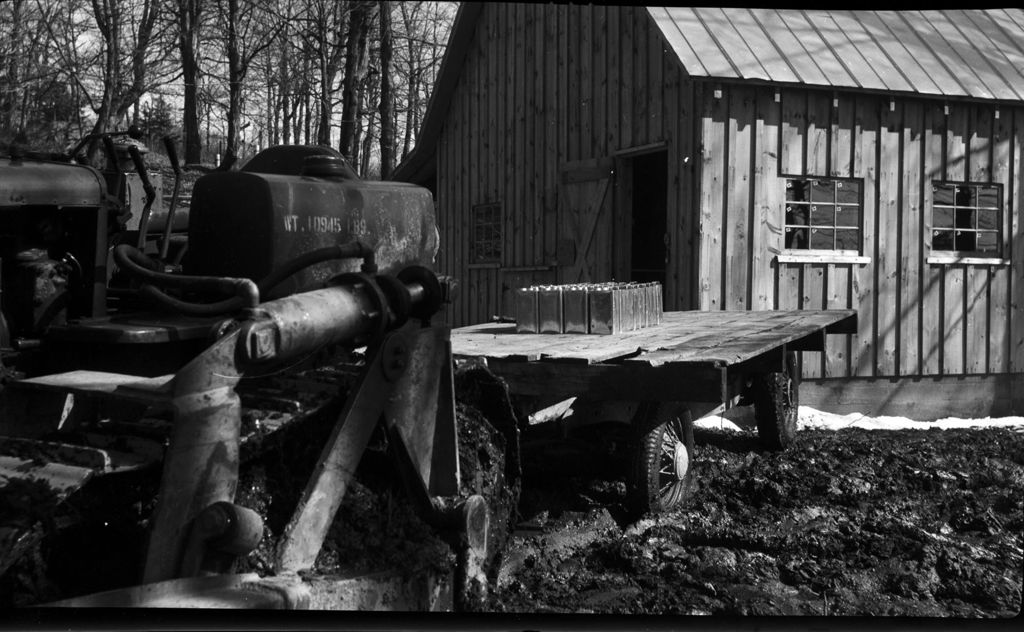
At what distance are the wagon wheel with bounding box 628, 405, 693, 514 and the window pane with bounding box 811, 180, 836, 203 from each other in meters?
4.82

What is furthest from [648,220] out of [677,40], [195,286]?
[195,286]

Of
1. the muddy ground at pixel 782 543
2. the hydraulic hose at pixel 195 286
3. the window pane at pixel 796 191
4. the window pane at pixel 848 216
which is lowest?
the muddy ground at pixel 782 543

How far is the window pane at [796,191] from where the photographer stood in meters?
9.69

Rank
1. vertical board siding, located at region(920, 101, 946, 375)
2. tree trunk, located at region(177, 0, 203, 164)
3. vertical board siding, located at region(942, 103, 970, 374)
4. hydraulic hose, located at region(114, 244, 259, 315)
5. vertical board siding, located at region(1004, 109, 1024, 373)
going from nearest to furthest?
hydraulic hose, located at region(114, 244, 259, 315), vertical board siding, located at region(920, 101, 946, 375), vertical board siding, located at region(942, 103, 970, 374), vertical board siding, located at region(1004, 109, 1024, 373), tree trunk, located at region(177, 0, 203, 164)

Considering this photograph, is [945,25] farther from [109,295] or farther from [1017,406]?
[109,295]

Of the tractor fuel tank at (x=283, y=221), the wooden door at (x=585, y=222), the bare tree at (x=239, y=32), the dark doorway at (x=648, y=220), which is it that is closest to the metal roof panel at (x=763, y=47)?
the wooden door at (x=585, y=222)

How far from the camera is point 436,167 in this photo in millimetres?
14516

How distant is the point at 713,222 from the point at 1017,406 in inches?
165

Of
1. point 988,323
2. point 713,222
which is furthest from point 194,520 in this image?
point 988,323

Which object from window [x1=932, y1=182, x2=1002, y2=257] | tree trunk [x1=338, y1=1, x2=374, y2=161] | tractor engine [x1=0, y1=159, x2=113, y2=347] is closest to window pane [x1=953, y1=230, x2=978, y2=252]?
window [x1=932, y1=182, x2=1002, y2=257]

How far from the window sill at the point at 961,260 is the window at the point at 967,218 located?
0.21ft

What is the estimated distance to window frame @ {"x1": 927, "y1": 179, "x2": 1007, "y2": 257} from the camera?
33.8 feet

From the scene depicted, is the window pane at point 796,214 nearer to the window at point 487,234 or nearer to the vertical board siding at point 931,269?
the vertical board siding at point 931,269

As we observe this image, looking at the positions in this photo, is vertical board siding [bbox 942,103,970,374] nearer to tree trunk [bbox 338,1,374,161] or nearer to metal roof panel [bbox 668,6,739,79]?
metal roof panel [bbox 668,6,739,79]
